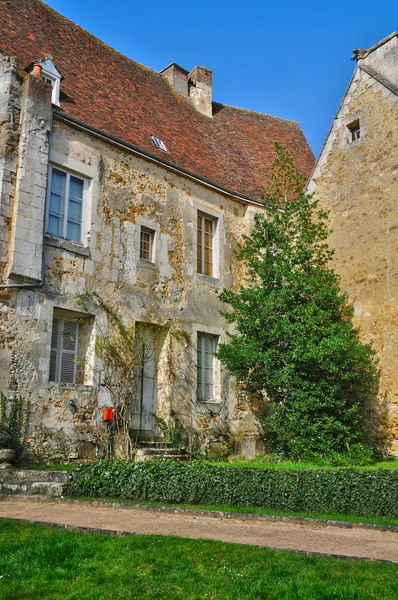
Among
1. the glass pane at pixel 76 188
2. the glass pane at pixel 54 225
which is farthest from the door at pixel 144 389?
the glass pane at pixel 76 188

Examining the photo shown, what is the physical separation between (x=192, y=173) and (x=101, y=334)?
467cm

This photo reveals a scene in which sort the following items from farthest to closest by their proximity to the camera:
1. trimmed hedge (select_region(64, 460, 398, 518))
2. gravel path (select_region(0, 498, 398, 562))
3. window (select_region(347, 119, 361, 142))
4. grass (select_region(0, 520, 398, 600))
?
window (select_region(347, 119, 361, 142)) → trimmed hedge (select_region(64, 460, 398, 518)) → gravel path (select_region(0, 498, 398, 562)) → grass (select_region(0, 520, 398, 600))

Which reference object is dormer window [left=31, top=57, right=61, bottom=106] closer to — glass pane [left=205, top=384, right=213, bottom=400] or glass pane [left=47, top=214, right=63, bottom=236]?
glass pane [left=47, top=214, right=63, bottom=236]

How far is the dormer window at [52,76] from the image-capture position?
11258mm

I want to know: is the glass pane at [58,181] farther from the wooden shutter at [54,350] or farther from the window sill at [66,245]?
the wooden shutter at [54,350]

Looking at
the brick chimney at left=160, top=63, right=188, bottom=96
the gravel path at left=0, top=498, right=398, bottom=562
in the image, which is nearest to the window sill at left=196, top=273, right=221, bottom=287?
the brick chimney at left=160, top=63, right=188, bottom=96

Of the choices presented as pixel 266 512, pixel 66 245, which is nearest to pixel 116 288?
pixel 66 245

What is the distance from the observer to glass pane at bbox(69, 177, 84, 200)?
11172 mm

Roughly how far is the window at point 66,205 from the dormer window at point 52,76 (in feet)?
5.00

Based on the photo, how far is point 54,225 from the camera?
35.1 ft

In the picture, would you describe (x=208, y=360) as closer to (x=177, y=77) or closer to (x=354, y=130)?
(x=354, y=130)

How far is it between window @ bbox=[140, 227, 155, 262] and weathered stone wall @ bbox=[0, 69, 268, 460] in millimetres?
141

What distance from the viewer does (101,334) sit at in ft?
35.7

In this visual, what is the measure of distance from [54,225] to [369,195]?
22.4ft
